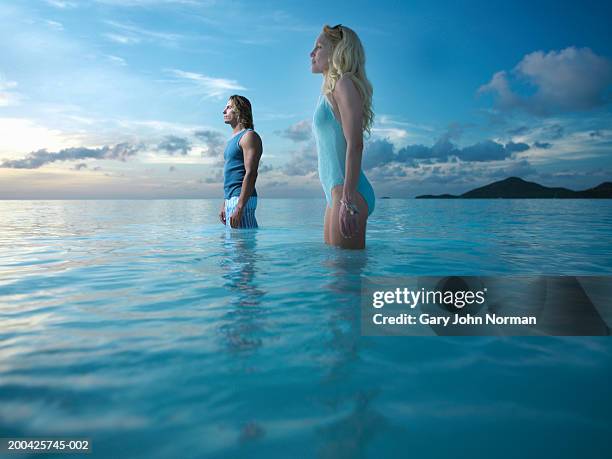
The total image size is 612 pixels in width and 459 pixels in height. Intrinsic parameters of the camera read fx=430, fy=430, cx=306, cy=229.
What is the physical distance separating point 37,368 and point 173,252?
433 centimetres

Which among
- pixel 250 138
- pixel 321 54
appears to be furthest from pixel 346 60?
pixel 250 138

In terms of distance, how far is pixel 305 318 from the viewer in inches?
112

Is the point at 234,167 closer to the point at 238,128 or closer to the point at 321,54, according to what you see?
the point at 238,128

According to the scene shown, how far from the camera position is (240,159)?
8.09 meters

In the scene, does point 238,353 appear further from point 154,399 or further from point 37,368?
point 37,368

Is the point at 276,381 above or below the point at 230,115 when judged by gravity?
below

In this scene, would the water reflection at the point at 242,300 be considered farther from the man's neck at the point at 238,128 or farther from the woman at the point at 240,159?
the man's neck at the point at 238,128

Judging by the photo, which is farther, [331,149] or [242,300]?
[331,149]

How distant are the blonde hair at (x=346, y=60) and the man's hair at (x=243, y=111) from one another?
340 centimetres

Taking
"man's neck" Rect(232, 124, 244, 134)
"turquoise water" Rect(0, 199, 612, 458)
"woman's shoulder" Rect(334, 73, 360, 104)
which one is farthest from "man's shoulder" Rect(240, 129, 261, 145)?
"turquoise water" Rect(0, 199, 612, 458)

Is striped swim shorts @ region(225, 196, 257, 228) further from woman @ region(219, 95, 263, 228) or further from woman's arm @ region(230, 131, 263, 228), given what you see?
woman's arm @ region(230, 131, 263, 228)

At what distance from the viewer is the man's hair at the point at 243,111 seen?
8.16 m

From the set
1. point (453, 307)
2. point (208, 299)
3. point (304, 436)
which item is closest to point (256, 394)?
point (304, 436)

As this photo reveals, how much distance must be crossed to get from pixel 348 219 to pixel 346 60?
180 centimetres
